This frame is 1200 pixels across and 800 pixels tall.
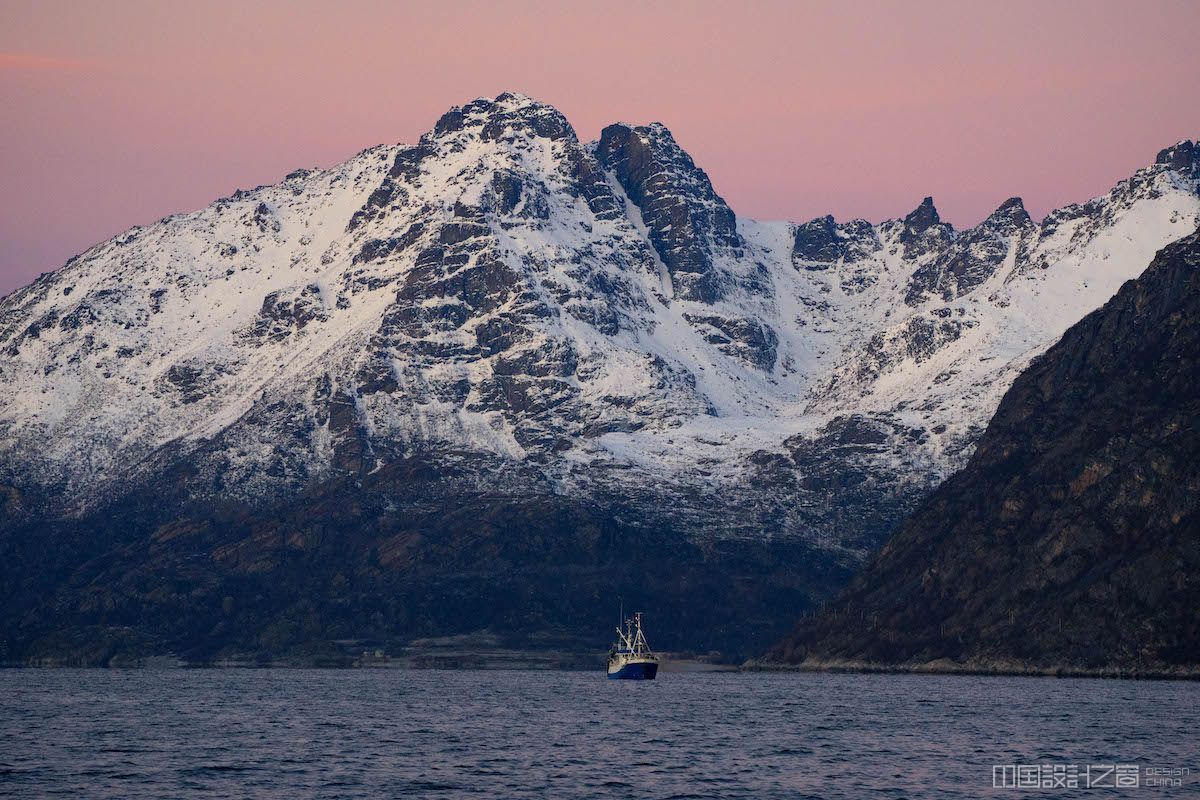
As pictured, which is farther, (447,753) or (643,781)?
(447,753)

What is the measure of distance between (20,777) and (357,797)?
33.0m

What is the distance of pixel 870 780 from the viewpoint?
16975 centimetres

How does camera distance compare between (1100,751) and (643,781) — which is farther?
(1100,751)

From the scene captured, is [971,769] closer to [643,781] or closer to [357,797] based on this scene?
[643,781]

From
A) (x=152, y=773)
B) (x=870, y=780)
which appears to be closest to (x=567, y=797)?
(x=870, y=780)

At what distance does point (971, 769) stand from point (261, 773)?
214 ft

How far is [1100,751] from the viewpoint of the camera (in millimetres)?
194875

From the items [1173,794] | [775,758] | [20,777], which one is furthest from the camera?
[775,758]

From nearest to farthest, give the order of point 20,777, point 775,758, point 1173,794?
point 1173,794, point 20,777, point 775,758

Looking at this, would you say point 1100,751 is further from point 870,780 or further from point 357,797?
point 357,797

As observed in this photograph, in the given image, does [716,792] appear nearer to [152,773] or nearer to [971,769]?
[971,769]

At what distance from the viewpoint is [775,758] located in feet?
634

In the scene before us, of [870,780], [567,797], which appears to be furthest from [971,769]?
[567,797]

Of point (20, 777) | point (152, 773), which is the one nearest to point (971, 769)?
point (152, 773)
